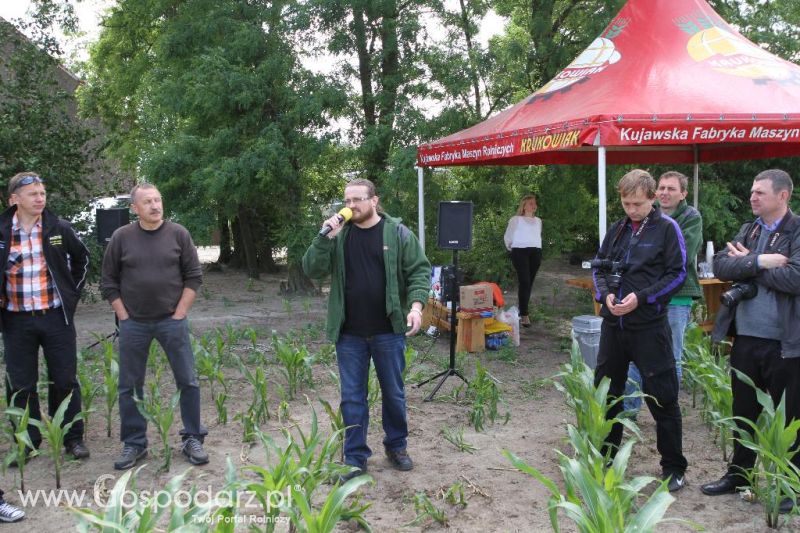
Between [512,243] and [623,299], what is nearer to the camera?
[623,299]

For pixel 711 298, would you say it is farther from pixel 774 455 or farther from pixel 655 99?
pixel 774 455

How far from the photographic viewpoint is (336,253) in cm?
404

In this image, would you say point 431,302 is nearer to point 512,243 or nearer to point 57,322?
point 512,243

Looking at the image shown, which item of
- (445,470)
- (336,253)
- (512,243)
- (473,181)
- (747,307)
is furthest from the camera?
(473,181)

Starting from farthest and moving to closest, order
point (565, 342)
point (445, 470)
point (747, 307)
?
point (565, 342), point (445, 470), point (747, 307)

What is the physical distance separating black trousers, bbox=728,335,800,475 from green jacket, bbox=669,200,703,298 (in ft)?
3.07

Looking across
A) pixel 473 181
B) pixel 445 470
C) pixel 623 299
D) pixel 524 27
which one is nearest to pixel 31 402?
pixel 445 470

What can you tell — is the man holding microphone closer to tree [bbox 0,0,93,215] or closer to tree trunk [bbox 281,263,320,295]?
tree [bbox 0,0,93,215]

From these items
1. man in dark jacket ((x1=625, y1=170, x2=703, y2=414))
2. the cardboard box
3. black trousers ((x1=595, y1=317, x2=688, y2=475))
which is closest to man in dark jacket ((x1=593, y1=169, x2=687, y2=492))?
black trousers ((x1=595, y1=317, x2=688, y2=475))

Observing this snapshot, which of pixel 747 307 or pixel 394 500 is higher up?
pixel 747 307

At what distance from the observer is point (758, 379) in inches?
147

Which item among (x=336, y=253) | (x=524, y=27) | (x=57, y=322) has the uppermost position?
(x=524, y=27)

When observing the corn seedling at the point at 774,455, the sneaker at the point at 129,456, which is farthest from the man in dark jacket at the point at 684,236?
the sneaker at the point at 129,456

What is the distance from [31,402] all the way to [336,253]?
7.12ft
